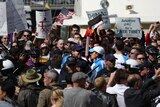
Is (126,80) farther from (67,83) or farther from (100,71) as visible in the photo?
(100,71)

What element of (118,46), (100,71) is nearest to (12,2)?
(118,46)

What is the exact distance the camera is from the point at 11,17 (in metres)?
16.3

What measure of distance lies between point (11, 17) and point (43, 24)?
6.70ft

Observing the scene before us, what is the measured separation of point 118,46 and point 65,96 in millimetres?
4328

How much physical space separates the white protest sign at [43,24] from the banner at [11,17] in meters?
1.47

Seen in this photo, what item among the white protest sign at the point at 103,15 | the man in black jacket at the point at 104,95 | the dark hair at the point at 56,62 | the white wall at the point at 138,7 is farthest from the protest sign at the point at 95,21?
the white wall at the point at 138,7

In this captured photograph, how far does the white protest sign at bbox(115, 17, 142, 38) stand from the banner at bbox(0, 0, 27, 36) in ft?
7.88

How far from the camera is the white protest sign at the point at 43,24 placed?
59.7 feet

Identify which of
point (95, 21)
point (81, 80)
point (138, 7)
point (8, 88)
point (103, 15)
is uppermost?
point (8, 88)

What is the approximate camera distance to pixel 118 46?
14.4 metres

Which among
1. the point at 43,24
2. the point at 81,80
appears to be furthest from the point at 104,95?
the point at 43,24

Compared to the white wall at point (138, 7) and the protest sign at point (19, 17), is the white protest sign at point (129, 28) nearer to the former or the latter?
the protest sign at point (19, 17)

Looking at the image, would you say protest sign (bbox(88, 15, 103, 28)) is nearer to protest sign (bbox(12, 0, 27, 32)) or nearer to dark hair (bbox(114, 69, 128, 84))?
protest sign (bbox(12, 0, 27, 32))

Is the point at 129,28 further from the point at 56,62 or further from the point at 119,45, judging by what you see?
the point at 56,62
